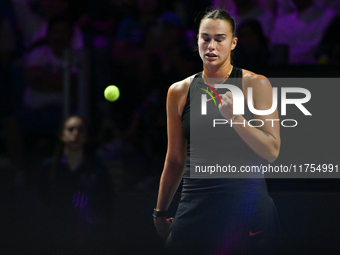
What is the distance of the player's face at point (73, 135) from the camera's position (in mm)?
2617

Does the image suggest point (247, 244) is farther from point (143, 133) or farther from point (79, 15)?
point (79, 15)

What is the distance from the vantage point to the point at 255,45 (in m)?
3.08

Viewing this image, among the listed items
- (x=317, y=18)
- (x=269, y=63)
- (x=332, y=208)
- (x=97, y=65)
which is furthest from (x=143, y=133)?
(x=317, y=18)

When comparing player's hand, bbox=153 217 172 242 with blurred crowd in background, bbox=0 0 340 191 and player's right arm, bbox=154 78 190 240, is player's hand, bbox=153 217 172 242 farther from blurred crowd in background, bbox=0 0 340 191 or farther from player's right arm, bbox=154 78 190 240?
blurred crowd in background, bbox=0 0 340 191

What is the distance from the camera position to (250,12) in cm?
345

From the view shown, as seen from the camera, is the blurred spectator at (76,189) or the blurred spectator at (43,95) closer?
the blurred spectator at (76,189)

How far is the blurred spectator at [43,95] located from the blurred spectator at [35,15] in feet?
0.72

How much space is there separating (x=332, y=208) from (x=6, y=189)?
238 cm

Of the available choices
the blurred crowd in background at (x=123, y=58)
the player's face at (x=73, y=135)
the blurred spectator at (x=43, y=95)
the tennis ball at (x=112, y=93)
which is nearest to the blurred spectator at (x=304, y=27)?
the blurred crowd in background at (x=123, y=58)

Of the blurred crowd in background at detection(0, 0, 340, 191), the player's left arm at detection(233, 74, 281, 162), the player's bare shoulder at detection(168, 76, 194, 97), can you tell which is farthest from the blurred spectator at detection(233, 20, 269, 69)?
the player's left arm at detection(233, 74, 281, 162)

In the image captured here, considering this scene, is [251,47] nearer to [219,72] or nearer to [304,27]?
[304,27]

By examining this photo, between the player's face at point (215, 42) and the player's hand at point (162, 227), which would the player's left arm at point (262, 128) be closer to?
the player's face at point (215, 42)

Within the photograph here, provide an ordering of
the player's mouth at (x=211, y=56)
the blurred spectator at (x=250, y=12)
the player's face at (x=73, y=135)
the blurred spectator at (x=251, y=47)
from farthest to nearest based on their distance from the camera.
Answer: the blurred spectator at (x=250, y=12) → the blurred spectator at (x=251, y=47) → the player's face at (x=73, y=135) → the player's mouth at (x=211, y=56)

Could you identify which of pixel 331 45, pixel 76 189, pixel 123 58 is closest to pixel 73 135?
pixel 76 189
